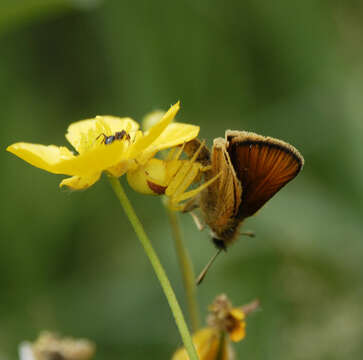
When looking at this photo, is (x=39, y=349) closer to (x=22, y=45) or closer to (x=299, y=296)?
(x=299, y=296)

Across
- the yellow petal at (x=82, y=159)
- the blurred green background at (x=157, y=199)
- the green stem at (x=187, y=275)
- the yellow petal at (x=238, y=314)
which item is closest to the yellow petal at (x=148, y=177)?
the yellow petal at (x=82, y=159)

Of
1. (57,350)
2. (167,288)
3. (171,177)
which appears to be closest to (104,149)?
(171,177)

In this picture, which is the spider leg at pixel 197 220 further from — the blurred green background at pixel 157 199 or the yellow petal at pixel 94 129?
the blurred green background at pixel 157 199

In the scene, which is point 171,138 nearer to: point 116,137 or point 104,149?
point 116,137

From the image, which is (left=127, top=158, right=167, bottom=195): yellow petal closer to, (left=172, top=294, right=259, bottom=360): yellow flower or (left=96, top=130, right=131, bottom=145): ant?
(left=96, top=130, right=131, bottom=145): ant

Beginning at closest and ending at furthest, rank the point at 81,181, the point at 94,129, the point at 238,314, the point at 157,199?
the point at 81,181
the point at 238,314
the point at 94,129
the point at 157,199

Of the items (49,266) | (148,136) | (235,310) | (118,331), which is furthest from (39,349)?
(49,266)

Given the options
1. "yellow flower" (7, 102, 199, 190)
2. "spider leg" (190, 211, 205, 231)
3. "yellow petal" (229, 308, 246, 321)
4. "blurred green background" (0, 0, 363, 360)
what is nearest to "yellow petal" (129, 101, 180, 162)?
"yellow flower" (7, 102, 199, 190)
